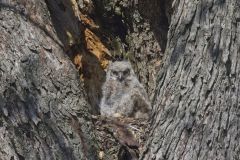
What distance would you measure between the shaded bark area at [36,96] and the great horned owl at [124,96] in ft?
10.5

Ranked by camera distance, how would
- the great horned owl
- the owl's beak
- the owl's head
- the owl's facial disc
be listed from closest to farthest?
the owl's head < the great horned owl < the owl's facial disc < the owl's beak

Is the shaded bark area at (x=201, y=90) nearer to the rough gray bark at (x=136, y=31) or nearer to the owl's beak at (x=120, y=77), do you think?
the rough gray bark at (x=136, y=31)

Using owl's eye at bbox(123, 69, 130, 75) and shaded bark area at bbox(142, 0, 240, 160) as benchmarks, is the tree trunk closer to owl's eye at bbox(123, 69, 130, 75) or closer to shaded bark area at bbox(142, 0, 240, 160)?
shaded bark area at bbox(142, 0, 240, 160)

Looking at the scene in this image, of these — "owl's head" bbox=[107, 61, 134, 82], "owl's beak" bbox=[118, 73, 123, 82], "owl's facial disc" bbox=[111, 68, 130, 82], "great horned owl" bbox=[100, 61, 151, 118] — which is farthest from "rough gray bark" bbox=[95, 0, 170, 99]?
"owl's beak" bbox=[118, 73, 123, 82]

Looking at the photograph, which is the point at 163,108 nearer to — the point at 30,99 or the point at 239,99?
the point at 239,99

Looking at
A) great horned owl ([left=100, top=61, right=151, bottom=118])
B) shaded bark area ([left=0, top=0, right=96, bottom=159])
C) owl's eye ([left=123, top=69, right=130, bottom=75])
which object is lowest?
shaded bark area ([left=0, top=0, right=96, bottom=159])

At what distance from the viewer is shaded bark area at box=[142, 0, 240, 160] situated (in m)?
3.60

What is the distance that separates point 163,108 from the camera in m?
3.73

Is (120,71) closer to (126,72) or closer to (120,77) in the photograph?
(126,72)

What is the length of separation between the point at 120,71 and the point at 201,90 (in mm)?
3883

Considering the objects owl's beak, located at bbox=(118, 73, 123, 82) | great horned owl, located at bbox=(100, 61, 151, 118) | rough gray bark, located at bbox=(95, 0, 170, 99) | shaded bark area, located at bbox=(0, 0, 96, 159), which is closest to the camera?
shaded bark area, located at bbox=(0, 0, 96, 159)

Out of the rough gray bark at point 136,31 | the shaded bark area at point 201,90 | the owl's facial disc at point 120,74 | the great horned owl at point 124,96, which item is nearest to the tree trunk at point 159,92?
the shaded bark area at point 201,90

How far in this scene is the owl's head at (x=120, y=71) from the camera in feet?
23.7

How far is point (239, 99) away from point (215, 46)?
34 centimetres
